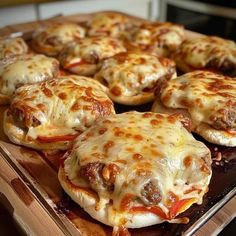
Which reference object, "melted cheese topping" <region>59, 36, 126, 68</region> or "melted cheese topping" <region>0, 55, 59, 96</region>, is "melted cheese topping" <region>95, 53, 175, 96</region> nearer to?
"melted cheese topping" <region>59, 36, 126, 68</region>

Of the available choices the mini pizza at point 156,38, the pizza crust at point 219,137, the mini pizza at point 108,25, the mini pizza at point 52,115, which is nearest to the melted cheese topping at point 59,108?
the mini pizza at point 52,115

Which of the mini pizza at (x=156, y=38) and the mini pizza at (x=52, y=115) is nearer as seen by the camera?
the mini pizza at (x=52, y=115)

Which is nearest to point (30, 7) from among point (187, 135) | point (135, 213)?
point (187, 135)

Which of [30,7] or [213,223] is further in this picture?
[30,7]

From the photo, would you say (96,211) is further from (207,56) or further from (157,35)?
(157,35)

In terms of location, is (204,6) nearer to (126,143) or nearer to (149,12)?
(149,12)

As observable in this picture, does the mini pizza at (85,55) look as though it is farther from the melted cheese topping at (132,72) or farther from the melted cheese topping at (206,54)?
the melted cheese topping at (206,54)

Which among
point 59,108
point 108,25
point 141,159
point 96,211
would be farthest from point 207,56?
point 96,211

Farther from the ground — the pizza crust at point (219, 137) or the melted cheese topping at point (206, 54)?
the melted cheese topping at point (206, 54)
